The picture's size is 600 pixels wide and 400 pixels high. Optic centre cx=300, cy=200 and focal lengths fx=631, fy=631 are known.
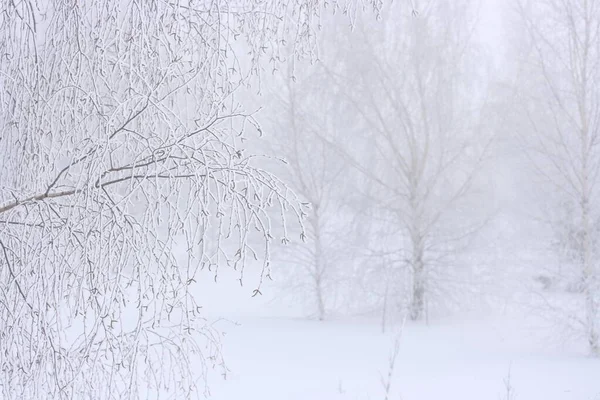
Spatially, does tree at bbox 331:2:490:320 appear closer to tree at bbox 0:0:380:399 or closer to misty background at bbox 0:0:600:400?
misty background at bbox 0:0:600:400

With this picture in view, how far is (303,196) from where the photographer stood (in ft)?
43.6

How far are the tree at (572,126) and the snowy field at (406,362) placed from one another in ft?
4.34

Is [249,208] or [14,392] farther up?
[249,208]

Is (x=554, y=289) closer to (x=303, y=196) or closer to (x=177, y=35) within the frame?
(x=303, y=196)

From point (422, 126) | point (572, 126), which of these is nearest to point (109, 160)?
point (572, 126)

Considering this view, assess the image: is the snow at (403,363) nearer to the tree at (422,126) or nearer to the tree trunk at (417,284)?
the tree trunk at (417,284)

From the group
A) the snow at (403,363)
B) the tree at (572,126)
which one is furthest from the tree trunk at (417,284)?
the tree at (572,126)

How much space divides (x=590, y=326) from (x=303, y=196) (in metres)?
6.06

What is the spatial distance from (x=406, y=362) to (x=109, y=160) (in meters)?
7.45

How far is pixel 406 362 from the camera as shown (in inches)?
364

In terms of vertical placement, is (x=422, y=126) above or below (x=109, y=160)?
above

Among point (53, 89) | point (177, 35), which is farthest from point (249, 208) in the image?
point (53, 89)

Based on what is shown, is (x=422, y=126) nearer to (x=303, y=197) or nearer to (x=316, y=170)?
(x=316, y=170)

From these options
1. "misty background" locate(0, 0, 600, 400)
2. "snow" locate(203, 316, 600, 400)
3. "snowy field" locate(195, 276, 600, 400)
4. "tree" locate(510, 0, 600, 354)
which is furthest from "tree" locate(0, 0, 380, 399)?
"tree" locate(510, 0, 600, 354)
